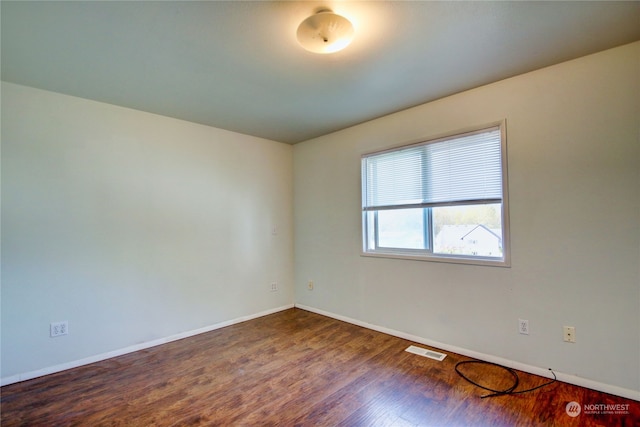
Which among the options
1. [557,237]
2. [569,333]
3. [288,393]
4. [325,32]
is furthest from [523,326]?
[325,32]

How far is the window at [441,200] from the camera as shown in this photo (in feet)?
8.27

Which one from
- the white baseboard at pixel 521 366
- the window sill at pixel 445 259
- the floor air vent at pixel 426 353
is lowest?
the floor air vent at pixel 426 353

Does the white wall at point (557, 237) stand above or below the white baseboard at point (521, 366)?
above

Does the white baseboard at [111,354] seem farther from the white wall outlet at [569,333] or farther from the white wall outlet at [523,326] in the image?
the white wall outlet at [569,333]

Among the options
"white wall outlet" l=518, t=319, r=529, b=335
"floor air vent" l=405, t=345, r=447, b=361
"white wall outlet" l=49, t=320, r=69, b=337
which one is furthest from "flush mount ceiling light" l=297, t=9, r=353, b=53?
"white wall outlet" l=49, t=320, r=69, b=337

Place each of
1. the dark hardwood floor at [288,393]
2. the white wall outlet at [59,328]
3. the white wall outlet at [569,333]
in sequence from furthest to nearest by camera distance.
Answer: the white wall outlet at [59,328]
the white wall outlet at [569,333]
the dark hardwood floor at [288,393]

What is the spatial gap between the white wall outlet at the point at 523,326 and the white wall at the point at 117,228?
2.87 metres

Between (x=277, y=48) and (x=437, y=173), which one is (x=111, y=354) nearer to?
(x=277, y=48)

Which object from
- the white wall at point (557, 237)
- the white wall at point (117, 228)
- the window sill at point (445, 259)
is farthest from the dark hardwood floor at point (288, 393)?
the window sill at point (445, 259)

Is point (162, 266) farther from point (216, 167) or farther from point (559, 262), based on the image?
point (559, 262)

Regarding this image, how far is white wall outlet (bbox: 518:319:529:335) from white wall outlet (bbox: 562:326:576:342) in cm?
23

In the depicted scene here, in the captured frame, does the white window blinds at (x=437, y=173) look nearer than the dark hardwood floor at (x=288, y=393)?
No

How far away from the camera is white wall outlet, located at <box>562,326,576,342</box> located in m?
2.13

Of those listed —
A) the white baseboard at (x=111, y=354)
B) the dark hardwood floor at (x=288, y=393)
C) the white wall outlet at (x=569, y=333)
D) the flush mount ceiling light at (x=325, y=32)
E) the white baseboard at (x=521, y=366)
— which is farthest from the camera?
the white baseboard at (x=111, y=354)
